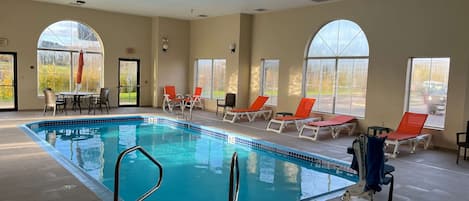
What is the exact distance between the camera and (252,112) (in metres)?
9.98

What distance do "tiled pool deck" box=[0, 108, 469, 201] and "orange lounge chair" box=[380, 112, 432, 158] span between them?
233 mm

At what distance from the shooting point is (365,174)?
375 centimetres

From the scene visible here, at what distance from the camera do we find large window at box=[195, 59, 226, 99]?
1200 centimetres

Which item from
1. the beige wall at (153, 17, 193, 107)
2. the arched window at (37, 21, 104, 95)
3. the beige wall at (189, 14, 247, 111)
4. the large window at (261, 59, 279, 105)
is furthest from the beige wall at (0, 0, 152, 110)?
the large window at (261, 59, 279, 105)

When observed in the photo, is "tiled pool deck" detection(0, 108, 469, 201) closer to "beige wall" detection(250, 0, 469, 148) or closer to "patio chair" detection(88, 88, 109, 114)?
"beige wall" detection(250, 0, 469, 148)

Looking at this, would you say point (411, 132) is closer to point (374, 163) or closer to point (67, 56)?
point (374, 163)

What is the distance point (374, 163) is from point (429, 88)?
4.47m

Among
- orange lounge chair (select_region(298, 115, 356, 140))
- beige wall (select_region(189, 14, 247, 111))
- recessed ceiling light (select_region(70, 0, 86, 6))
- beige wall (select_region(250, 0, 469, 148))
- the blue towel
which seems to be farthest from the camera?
beige wall (select_region(189, 14, 247, 111))

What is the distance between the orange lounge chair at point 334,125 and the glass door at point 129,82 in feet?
21.6

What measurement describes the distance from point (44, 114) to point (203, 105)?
4.81 meters

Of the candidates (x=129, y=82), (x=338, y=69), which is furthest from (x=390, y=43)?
(x=129, y=82)

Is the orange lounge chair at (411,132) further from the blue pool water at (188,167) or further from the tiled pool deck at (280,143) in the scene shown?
the blue pool water at (188,167)

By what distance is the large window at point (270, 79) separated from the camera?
34.6 feet

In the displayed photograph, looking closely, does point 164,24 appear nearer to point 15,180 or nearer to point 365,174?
point 15,180
